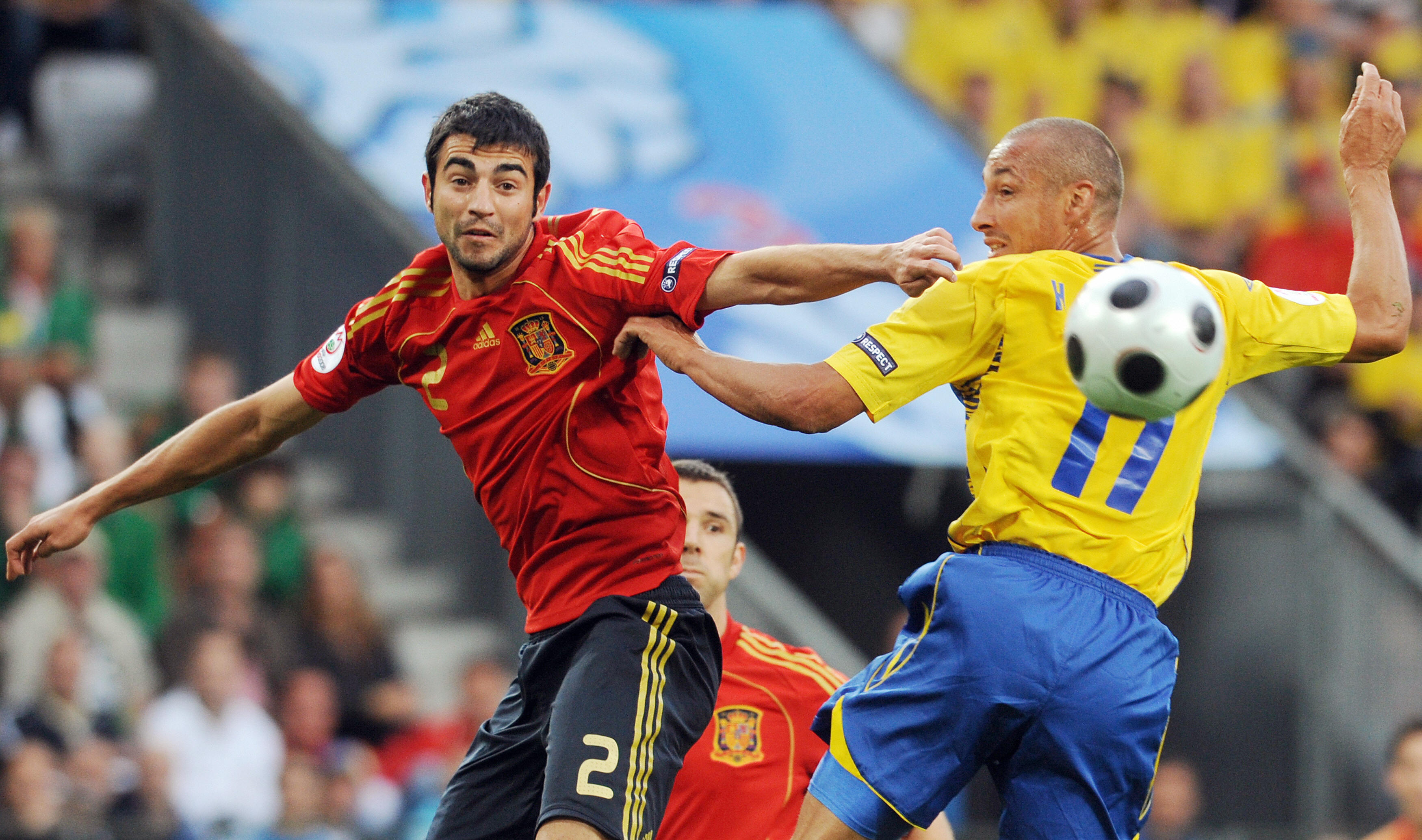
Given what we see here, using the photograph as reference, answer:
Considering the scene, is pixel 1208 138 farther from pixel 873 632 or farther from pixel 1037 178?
pixel 1037 178

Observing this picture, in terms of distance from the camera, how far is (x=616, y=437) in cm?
496

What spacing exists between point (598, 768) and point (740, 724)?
46.4 inches

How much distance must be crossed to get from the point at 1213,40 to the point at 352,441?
7.39m

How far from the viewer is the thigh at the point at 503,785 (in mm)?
4926

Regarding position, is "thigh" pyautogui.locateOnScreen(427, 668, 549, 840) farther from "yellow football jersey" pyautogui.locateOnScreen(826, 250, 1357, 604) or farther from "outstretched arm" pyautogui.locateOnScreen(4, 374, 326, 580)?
"yellow football jersey" pyautogui.locateOnScreen(826, 250, 1357, 604)

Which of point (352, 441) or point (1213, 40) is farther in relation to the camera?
point (1213, 40)

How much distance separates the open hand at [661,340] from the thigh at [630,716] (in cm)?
64

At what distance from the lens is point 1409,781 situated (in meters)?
8.26

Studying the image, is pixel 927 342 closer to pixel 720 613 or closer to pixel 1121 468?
pixel 1121 468

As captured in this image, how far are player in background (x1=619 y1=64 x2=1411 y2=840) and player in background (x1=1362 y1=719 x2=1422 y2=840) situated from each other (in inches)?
160

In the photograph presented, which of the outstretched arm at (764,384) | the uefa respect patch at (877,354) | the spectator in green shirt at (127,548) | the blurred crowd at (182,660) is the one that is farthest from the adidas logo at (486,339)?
the spectator in green shirt at (127,548)

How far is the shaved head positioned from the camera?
4.74 m

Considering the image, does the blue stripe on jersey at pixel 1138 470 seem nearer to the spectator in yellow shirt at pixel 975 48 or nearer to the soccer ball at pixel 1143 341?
the soccer ball at pixel 1143 341

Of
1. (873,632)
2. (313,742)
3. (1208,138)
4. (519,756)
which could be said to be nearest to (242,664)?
(313,742)
